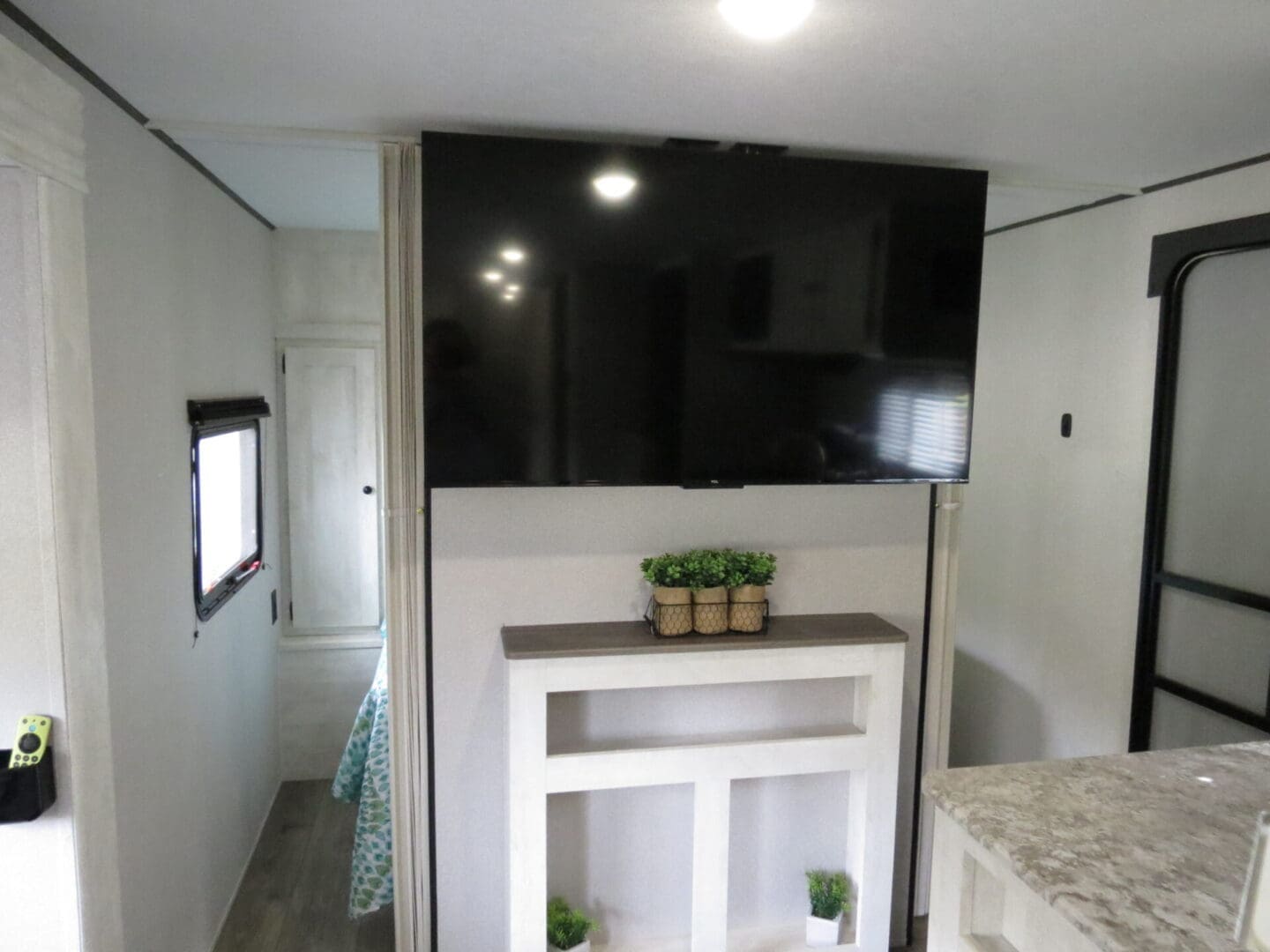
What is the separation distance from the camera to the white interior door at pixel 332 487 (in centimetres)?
374

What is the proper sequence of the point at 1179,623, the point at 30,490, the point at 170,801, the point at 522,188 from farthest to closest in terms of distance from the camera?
the point at 1179,623 < the point at 170,801 < the point at 522,188 < the point at 30,490

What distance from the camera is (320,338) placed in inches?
147

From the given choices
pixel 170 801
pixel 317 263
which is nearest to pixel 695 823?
pixel 170 801

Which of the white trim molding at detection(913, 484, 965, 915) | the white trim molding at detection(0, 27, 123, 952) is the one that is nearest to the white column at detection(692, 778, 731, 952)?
the white trim molding at detection(913, 484, 965, 915)

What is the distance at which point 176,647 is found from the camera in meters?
2.35

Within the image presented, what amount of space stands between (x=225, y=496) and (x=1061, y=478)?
2.92 meters

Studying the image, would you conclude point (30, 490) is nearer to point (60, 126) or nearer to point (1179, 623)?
point (60, 126)

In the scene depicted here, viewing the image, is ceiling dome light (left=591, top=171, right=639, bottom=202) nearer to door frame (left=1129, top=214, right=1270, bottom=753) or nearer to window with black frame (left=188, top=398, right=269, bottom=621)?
window with black frame (left=188, top=398, right=269, bottom=621)

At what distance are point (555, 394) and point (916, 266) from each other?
1020 mm

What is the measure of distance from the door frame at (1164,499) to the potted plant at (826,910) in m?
1.09

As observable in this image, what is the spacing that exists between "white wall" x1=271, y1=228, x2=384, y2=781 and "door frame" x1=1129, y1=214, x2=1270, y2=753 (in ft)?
9.26

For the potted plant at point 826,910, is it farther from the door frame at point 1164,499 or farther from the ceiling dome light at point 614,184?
the ceiling dome light at point 614,184

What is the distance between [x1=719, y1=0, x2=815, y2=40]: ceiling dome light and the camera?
143 centimetres

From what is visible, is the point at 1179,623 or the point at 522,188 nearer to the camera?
the point at 522,188
